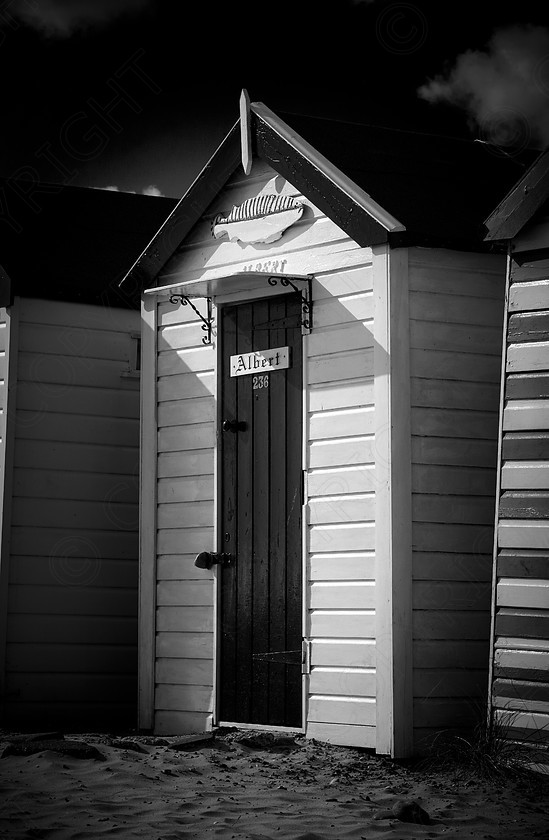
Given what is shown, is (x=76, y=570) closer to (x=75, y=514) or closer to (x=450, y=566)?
(x=75, y=514)

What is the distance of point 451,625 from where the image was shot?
729cm

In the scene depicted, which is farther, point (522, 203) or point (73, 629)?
point (73, 629)

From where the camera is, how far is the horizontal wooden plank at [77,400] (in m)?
9.45

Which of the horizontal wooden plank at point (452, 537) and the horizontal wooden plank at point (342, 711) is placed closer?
the horizontal wooden plank at point (342, 711)

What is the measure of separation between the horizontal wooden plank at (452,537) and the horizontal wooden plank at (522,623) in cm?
79

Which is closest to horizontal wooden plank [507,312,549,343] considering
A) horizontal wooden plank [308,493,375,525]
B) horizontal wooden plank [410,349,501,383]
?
horizontal wooden plank [410,349,501,383]

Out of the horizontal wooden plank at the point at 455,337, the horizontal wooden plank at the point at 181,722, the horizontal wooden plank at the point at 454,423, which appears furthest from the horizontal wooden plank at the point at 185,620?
the horizontal wooden plank at the point at 455,337

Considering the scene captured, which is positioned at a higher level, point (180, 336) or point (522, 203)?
point (522, 203)

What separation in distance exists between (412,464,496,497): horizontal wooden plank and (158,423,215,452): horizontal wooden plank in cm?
188

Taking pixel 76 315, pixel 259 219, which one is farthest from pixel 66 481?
pixel 259 219

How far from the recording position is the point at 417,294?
24.5 feet

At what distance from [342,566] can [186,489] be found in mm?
1681

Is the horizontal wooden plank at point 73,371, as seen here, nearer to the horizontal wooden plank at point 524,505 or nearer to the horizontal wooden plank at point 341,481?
the horizontal wooden plank at point 341,481

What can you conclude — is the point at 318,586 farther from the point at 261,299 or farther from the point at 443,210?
the point at 443,210
